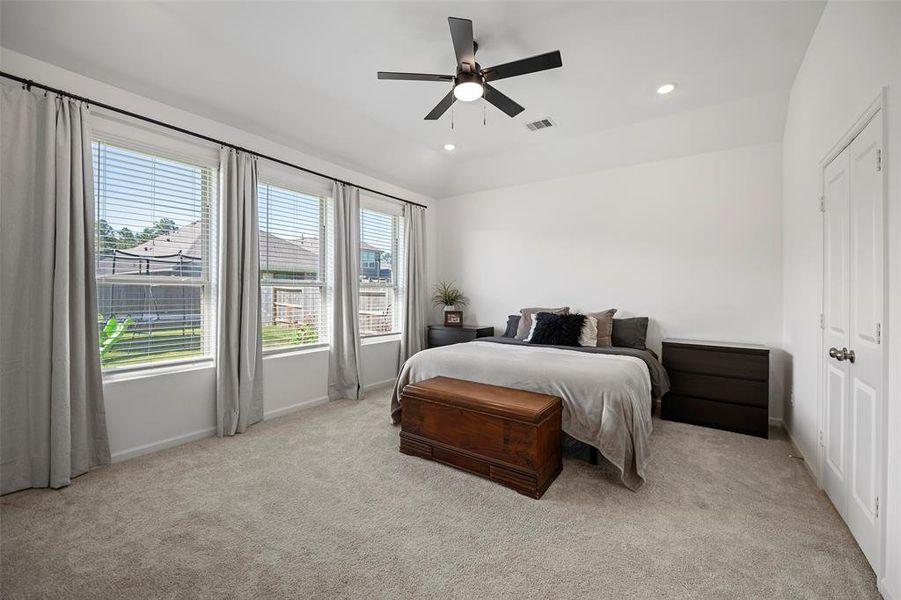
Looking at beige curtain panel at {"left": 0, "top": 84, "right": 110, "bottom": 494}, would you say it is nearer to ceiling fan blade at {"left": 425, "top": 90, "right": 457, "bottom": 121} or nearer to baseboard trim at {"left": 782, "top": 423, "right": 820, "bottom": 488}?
ceiling fan blade at {"left": 425, "top": 90, "right": 457, "bottom": 121}

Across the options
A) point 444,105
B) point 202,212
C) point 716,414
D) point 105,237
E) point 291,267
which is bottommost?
point 716,414

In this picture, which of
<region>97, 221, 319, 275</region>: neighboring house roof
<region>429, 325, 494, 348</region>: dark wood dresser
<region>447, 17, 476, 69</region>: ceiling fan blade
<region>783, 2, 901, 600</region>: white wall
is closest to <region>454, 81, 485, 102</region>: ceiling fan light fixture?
<region>447, 17, 476, 69</region>: ceiling fan blade

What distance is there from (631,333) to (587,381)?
1.88m

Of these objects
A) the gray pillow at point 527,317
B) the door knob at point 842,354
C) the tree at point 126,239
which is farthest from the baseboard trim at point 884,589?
the tree at point 126,239

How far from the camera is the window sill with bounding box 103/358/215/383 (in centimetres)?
275

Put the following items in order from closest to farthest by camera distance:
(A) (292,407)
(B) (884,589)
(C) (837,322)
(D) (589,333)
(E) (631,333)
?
1. (B) (884,589)
2. (C) (837,322)
3. (A) (292,407)
4. (D) (589,333)
5. (E) (631,333)

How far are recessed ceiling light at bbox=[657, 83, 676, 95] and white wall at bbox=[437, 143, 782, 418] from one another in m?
1.18

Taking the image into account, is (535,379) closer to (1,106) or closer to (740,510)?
(740,510)

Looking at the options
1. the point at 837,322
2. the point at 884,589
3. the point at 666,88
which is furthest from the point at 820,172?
the point at 884,589

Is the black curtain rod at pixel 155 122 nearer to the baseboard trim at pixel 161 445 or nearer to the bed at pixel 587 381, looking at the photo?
the bed at pixel 587 381

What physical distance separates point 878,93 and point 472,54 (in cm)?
197

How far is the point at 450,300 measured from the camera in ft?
18.7

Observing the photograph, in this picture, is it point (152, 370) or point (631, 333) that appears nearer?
point (152, 370)

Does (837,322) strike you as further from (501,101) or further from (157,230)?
(157,230)
